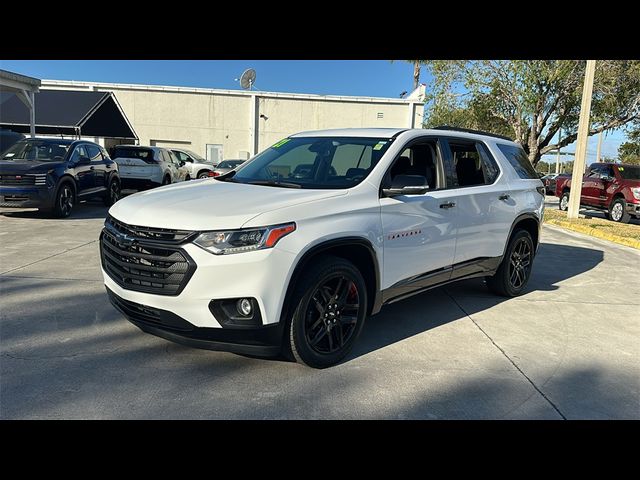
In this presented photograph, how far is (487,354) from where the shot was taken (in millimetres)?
4051

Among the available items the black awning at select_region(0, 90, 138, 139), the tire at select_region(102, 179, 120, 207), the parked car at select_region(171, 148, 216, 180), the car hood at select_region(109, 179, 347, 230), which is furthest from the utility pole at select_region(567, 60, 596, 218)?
the black awning at select_region(0, 90, 138, 139)

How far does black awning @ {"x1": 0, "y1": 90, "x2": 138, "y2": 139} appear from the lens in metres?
19.8

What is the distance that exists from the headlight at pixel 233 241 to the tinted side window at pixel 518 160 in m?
3.79

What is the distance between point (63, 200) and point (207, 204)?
849cm

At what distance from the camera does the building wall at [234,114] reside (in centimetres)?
2770

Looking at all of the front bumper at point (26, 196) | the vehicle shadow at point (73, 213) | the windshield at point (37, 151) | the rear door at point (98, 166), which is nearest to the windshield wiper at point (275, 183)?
the front bumper at point (26, 196)

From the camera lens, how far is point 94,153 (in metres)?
12.0

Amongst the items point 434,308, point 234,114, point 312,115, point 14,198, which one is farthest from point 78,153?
A: point 312,115

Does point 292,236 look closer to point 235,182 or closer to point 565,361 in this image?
point 235,182

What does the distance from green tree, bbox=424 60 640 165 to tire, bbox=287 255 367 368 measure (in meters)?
13.9

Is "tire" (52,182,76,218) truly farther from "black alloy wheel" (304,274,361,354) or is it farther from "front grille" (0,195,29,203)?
"black alloy wheel" (304,274,361,354)

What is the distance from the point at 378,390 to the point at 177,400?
4.53ft
